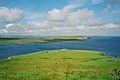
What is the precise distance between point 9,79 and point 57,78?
6.56 meters

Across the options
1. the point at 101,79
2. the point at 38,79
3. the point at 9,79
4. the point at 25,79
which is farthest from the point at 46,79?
the point at 101,79

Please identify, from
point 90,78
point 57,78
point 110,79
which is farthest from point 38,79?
point 110,79

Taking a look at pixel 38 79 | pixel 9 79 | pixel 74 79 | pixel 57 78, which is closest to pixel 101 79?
pixel 74 79

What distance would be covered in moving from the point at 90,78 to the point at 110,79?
2809mm

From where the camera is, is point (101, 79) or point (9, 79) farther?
point (101, 79)

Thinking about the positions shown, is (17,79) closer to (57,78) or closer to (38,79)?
(38,79)

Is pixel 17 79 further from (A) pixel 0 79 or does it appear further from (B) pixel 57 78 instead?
(B) pixel 57 78

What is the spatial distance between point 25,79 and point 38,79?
5.64ft

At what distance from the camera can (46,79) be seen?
84.7 ft

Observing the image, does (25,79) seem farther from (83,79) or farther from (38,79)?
(83,79)

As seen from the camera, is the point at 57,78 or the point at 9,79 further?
the point at 57,78

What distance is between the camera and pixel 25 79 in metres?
25.4

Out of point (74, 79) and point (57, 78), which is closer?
point (74, 79)

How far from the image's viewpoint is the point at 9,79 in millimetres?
24188
